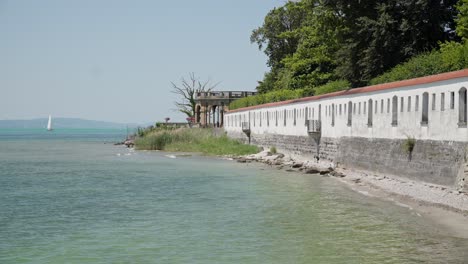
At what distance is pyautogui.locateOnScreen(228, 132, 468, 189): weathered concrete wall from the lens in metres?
22.5

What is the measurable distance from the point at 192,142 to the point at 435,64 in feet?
132

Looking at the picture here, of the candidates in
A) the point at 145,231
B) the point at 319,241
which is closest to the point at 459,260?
the point at 319,241

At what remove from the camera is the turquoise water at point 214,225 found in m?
15.5

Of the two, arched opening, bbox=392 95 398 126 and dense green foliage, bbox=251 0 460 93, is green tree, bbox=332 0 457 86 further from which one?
arched opening, bbox=392 95 398 126

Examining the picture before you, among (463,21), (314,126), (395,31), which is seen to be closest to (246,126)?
(314,126)

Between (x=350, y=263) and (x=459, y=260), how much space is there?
235 centimetres

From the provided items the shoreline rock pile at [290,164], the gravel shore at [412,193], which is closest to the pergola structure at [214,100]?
the shoreline rock pile at [290,164]

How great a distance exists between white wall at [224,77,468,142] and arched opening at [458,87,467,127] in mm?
113

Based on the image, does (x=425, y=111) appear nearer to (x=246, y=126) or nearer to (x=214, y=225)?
A: (x=214, y=225)

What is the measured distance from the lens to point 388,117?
2939cm

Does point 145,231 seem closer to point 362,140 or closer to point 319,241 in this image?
point 319,241

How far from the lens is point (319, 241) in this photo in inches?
668

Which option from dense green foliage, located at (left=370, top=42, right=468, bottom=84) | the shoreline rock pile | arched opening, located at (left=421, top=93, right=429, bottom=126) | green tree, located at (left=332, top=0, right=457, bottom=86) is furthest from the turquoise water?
green tree, located at (left=332, top=0, right=457, bottom=86)

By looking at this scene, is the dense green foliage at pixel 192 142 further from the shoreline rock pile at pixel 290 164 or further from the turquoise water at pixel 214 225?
the turquoise water at pixel 214 225
